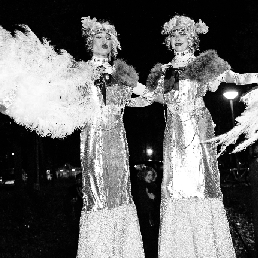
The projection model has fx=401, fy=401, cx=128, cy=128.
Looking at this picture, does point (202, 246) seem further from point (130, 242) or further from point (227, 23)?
point (227, 23)

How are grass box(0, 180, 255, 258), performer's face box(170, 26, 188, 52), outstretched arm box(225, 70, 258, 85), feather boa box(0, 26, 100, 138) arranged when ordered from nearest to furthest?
1. feather boa box(0, 26, 100, 138)
2. outstretched arm box(225, 70, 258, 85)
3. performer's face box(170, 26, 188, 52)
4. grass box(0, 180, 255, 258)

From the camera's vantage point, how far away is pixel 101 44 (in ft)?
12.9

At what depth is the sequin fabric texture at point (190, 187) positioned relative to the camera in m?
3.62

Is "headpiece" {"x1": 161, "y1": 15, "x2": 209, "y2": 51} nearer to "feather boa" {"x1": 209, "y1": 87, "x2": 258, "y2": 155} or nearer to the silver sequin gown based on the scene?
the silver sequin gown

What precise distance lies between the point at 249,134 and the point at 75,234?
14.8ft

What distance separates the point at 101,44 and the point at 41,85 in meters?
0.77

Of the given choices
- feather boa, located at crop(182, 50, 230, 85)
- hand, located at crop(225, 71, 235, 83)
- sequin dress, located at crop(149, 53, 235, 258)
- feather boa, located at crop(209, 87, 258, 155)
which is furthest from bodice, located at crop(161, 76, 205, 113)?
feather boa, located at crop(209, 87, 258, 155)

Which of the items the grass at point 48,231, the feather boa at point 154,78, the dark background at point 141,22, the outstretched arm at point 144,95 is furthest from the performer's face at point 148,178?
the feather boa at point 154,78

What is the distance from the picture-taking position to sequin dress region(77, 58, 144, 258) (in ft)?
12.0

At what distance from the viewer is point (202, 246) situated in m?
3.59

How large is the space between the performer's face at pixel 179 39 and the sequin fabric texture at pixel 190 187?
14.0 inches

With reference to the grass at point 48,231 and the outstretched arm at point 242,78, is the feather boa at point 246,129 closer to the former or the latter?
the outstretched arm at point 242,78

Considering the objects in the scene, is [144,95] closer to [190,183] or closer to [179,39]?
[179,39]

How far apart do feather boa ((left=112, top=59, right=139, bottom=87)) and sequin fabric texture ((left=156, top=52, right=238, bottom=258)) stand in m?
0.30
